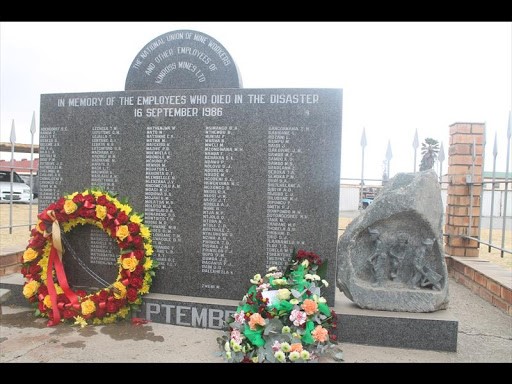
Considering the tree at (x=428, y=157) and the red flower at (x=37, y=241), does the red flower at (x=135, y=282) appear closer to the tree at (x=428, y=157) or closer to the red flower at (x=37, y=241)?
the red flower at (x=37, y=241)

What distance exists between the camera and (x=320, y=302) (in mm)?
3699

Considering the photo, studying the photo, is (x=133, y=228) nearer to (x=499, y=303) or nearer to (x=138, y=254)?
(x=138, y=254)

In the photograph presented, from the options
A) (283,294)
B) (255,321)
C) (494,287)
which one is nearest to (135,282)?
(255,321)

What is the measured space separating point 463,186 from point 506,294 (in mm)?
2398

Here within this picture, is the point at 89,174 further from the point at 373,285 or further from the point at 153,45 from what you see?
the point at 373,285

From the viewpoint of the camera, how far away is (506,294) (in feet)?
16.5

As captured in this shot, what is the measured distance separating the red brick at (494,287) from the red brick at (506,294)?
0.09 m

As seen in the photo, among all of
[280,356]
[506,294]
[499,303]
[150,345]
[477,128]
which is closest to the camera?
[280,356]

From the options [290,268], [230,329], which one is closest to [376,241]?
[290,268]

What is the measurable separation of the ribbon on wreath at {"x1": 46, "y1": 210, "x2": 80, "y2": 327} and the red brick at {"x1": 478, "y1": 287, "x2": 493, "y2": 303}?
4.88m

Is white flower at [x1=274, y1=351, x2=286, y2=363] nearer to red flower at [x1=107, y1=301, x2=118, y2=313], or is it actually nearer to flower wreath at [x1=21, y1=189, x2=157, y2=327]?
flower wreath at [x1=21, y1=189, x2=157, y2=327]

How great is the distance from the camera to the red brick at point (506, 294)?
4.91 meters

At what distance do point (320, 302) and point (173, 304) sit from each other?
1591 millimetres

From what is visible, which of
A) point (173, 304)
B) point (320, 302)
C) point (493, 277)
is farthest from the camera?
point (493, 277)
